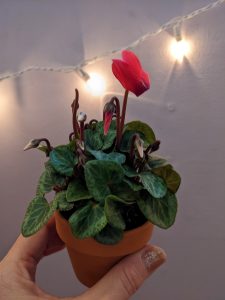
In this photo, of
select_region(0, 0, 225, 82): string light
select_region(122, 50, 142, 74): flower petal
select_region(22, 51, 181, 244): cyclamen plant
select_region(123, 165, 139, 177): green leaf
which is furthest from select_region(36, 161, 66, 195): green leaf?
select_region(0, 0, 225, 82): string light

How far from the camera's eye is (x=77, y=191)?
57 cm

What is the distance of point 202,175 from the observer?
1.00m

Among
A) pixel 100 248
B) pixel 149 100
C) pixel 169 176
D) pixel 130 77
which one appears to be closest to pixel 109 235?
pixel 100 248

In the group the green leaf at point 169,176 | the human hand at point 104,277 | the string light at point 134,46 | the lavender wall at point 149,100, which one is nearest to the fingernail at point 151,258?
the human hand at point 104,277

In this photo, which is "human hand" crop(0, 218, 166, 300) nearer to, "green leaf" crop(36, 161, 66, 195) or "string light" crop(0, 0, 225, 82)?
"green leaf" crop(36, 161, 66, 195)

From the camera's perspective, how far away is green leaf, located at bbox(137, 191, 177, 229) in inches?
21.6

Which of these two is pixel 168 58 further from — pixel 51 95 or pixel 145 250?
pixel 145 250

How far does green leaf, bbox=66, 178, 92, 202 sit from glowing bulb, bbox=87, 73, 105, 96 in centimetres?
44

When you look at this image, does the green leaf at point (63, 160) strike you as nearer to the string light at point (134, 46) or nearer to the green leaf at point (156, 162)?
the green leaf at point (156, 162)

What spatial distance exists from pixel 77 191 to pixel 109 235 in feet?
0.28

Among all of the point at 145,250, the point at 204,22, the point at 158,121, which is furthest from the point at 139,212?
the point at 204,22

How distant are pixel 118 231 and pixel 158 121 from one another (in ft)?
1.60

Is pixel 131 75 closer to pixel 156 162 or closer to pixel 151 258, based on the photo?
pixel 156 162

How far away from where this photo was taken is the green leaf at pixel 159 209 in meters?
→ 0.55
